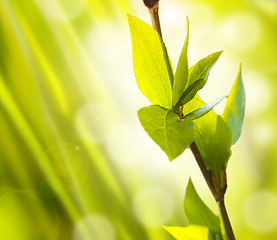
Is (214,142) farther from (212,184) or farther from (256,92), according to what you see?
(256,92)

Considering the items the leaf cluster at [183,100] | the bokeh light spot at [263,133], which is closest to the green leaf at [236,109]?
the leaf cluster at [183,100]

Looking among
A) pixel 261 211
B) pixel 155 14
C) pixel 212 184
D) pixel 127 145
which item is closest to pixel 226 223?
pixel 212 184

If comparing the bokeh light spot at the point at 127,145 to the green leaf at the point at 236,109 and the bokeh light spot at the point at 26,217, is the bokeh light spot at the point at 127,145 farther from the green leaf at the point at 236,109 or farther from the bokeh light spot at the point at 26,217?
the green leaf at the point at 236,109

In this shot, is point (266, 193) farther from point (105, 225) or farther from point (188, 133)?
point (188, 133)

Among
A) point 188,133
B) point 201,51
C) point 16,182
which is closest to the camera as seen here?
point 188,133

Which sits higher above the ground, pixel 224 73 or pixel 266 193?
pixel 224 73

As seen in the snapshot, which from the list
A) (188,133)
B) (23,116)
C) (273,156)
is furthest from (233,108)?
(273,156)
